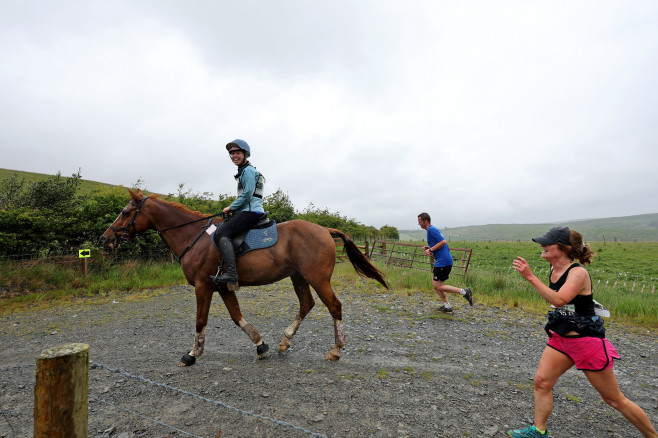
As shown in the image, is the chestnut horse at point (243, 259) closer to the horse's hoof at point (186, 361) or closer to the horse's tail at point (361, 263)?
the horse's hoof at point (186, 361)

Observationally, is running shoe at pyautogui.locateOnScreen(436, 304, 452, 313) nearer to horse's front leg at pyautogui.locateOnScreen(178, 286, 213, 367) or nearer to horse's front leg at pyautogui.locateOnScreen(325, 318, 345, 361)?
horse's front leg at pyautogui.locateOnScreen(325, 318, 345, 361)

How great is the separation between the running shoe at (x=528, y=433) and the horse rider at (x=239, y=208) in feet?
11.8

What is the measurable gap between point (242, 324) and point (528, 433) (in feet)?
11.8

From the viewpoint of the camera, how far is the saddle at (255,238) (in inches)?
180

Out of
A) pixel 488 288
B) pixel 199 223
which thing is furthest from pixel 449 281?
pixel 199 223

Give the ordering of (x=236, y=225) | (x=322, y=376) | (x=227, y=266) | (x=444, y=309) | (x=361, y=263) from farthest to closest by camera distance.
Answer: (x=444, y=309) → (x=361, y=263) → (x=236, y=225) → (x=227, y=266) → (x=322, y=376)

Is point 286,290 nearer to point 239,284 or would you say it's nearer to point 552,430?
point 239,284

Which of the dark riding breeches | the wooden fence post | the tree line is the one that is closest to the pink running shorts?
the wooden fence post

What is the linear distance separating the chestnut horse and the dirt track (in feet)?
1.66

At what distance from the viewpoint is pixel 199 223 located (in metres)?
5.04

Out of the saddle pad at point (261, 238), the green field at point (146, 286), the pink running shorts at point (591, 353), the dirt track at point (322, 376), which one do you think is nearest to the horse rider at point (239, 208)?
the saddle pad at point (261, 238)

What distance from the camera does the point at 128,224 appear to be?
→ 4.94m

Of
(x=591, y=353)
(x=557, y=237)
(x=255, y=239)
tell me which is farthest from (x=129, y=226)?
(x=591, y=353)

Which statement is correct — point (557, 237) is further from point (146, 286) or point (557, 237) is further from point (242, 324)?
point (146, 286)
